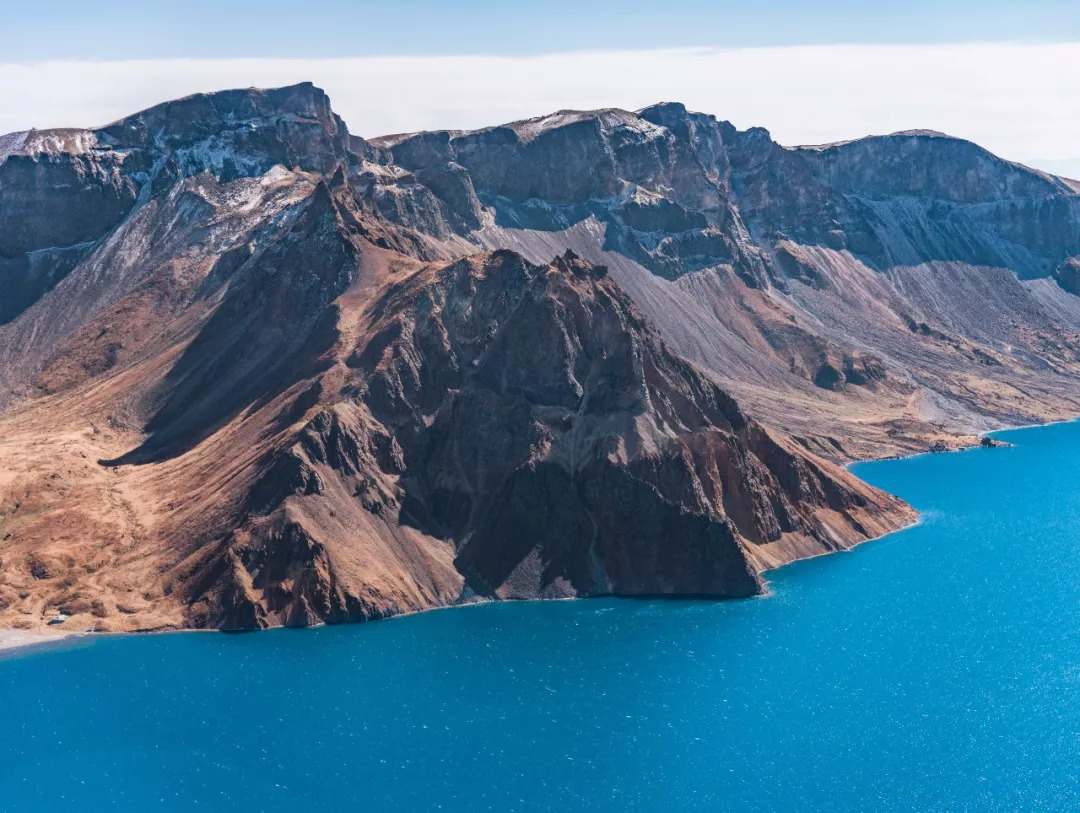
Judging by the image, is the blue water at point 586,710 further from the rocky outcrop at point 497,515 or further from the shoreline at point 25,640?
the rocky outcrop at point 497,515

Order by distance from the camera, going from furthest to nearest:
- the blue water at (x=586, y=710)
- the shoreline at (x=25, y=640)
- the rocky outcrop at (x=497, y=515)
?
the rocky outcrop at (x=497, y=515) < the shoreline at (x=25, y=640) < the blue water at (x=586, y=710)

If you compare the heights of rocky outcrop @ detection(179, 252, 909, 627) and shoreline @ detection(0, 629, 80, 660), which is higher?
rocky outcrop @ detection(179, 252, 909, 627)

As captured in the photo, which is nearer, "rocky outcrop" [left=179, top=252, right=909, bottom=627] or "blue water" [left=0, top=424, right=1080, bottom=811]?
"blue water" [left=0, top=424, right=1080, bottom=811]

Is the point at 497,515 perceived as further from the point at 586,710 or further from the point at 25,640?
the point at 25,640

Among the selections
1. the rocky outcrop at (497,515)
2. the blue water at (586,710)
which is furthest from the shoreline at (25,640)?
the rocky outcrop at (497,515)

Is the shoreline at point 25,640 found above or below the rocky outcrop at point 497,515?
below

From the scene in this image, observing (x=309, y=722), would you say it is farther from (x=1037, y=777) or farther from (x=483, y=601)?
(x=1037, y=777)

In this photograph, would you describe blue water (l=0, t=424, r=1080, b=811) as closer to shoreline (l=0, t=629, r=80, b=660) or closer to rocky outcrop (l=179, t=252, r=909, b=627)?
shoreline (l=0, t=629, r=80, b=660)

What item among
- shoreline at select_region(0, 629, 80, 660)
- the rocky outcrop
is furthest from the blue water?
the rocky outcrop

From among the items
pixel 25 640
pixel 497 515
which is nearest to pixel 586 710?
pixel 497 515
